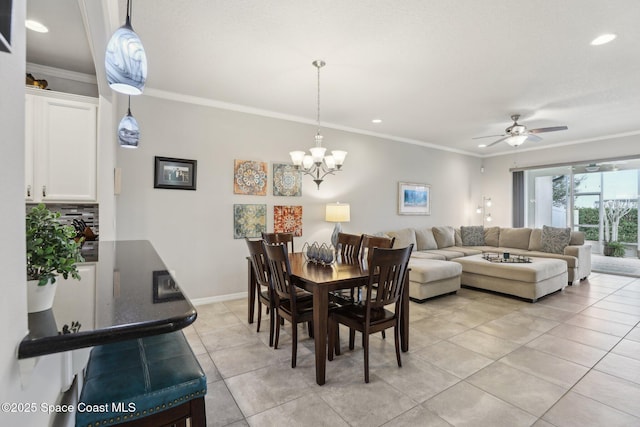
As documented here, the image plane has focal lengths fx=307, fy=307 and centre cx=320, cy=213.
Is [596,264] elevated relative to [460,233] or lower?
lower

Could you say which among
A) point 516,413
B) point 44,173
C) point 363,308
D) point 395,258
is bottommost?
point 516,413

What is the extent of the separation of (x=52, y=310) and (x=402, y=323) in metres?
2.50

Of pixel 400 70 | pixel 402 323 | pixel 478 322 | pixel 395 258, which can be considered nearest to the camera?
pixel 395 258

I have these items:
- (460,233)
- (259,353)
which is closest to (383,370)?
(259,353)

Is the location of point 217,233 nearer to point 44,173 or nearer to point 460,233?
point 44,173

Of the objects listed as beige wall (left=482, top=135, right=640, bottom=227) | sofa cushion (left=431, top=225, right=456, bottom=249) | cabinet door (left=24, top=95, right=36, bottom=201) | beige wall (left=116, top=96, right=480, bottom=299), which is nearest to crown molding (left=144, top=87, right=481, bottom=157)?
beige wall (left=116, top=96, right=480, bottom=299)

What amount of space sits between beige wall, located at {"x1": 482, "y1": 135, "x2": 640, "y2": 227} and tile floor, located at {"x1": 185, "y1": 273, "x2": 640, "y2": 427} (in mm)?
3716

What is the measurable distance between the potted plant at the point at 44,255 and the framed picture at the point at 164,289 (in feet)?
0.84

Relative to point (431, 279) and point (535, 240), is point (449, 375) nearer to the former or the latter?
point (431, 279)

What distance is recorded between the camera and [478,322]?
3.52 metres

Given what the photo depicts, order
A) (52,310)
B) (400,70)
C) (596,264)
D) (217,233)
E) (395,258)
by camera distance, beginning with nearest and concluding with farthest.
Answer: (52,310), (395,258), (400,70), (217,233), (596,264)

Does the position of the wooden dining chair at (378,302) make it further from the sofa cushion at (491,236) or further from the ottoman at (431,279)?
the sofa cushion at (491,236)

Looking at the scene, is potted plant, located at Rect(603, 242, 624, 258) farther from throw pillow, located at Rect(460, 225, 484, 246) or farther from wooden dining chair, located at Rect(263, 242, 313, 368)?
wooden dining chair, located at Rect(263, 242, 313, 368)

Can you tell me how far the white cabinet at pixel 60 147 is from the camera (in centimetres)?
274
